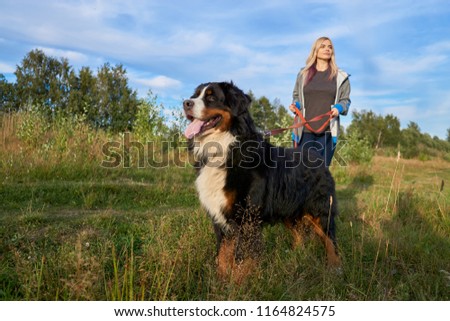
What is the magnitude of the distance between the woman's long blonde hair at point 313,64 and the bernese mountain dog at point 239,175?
1.88 m

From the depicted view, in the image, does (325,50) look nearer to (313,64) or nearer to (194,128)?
(313,64)

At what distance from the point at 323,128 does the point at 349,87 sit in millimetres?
740

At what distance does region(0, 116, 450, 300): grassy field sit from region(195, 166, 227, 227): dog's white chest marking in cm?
40

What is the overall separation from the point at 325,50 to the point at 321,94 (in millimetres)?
652

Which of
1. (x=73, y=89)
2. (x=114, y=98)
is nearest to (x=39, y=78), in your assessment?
(x=73, y=89)

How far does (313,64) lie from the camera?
582cm

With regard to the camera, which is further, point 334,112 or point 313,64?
point 313,64

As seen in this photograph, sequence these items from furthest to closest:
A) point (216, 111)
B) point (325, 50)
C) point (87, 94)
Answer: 1. point (87, 94)
2. point (325, 50)
3. point (216, 111)

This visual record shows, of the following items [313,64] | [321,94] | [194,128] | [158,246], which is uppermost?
[313,64]

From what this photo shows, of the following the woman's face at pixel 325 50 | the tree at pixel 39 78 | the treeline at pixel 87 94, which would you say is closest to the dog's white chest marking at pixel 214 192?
the woman's face at pixel 325 50

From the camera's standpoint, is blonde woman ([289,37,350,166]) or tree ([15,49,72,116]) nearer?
blonde woman ([289,37,350,166])

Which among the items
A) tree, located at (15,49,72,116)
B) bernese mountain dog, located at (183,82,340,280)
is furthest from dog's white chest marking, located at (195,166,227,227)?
tree, located at (15,49,72,116)

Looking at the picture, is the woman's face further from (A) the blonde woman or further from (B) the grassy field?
(B) the grassy field

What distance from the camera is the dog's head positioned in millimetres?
3895
